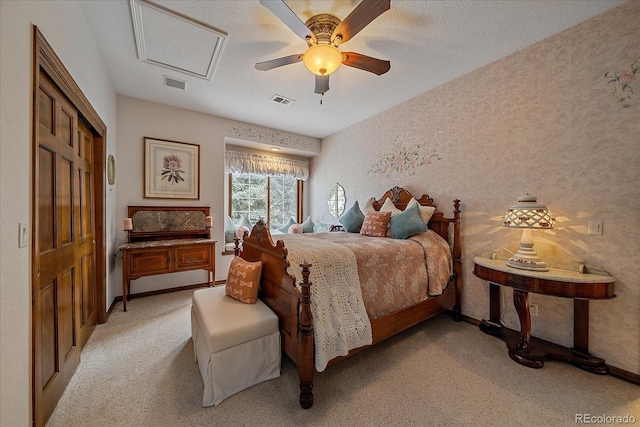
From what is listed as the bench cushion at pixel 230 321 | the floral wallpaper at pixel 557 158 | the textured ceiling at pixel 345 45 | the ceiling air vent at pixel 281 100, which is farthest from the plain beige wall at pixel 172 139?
the floral wallpaper at pixel 557 158

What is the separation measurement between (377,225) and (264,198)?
2.80m

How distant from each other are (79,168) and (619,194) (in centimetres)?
431

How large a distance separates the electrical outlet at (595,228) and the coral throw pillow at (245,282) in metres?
2.76

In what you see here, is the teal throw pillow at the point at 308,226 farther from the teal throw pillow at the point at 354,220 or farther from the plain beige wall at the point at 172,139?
the plain beige wall at the point at 172,139

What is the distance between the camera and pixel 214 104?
3.48m

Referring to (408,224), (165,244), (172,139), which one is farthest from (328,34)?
(165,244)

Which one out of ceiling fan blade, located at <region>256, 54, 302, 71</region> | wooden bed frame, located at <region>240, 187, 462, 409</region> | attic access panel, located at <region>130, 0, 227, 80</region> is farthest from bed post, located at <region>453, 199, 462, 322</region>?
attic access panel, located at <region>130, 0, 227, 80</region>

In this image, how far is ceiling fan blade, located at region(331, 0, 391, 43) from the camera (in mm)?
1466

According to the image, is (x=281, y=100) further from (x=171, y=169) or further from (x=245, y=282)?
(x=245, y=282)

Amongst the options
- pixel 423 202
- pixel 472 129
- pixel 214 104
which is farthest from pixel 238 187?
pixel 472 129

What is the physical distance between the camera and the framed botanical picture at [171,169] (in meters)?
3.45

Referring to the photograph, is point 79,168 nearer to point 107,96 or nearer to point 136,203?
point 107,96

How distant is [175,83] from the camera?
9.55 ft

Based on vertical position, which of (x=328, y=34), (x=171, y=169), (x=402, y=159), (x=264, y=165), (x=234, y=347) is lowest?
(x=234, y=347)
